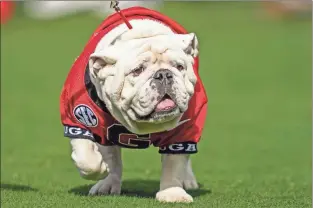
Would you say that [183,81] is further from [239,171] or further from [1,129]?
[1,129]

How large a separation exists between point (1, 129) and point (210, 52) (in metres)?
12.8

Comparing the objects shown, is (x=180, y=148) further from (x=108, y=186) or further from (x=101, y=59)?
(x=101, y=59)

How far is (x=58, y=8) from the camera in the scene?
31.2 metres

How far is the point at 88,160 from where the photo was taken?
18.5 ft

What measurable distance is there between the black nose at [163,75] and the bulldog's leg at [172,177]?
88 cm

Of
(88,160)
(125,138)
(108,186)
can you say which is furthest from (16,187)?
(125,138)

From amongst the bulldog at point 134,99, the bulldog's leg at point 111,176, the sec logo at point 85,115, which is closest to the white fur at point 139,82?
the bulldog at point 134,99

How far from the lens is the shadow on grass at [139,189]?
20.4 ft

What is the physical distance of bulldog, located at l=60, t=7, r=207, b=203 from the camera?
5.19m

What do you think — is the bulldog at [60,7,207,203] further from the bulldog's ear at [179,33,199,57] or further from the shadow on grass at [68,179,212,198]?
the shadow on grass at [68,179,212,198]

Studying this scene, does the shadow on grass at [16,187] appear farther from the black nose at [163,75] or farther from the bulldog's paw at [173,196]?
the black nose at [163,75]

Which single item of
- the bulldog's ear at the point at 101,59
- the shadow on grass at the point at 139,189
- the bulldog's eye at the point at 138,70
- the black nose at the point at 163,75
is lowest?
the shadow on grass at the point at 139,189

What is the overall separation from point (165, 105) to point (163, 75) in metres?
0.17

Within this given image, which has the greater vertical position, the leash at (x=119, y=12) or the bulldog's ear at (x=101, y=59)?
the leash at (x=119, y=12)
